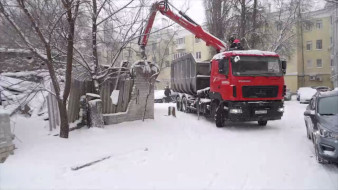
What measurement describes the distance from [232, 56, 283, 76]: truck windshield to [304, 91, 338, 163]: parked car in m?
3.48

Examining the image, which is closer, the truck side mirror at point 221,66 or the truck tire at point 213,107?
the truck side mirror at point 221,66

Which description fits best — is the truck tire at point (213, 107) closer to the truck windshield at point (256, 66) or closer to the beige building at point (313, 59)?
the truck windshield at point (256, 66)

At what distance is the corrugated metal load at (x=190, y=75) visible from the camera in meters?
15.0

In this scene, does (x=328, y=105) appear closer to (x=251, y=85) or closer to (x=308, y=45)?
(x=251, y=85)

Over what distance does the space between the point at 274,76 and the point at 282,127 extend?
2.03 metres

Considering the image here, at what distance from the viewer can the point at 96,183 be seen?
219 inches

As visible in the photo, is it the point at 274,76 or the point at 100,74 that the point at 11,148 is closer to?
the point at 100,74

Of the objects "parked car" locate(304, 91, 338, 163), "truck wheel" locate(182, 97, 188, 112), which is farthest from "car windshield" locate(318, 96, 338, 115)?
"truck wheel" locate(182, 97, 188, 112)

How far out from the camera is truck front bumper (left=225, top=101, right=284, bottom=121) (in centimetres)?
1133

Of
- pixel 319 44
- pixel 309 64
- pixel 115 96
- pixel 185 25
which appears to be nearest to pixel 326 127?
pixel 115 96

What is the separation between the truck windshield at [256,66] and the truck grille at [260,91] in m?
0.46

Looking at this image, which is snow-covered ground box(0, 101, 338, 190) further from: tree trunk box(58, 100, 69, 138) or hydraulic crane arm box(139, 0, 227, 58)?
hydraulic crane arm box(139, 0, 227, 58)

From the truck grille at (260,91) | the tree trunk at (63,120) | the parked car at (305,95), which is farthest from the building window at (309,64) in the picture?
the tree trunk at (63,120)

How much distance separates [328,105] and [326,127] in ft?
3.74
